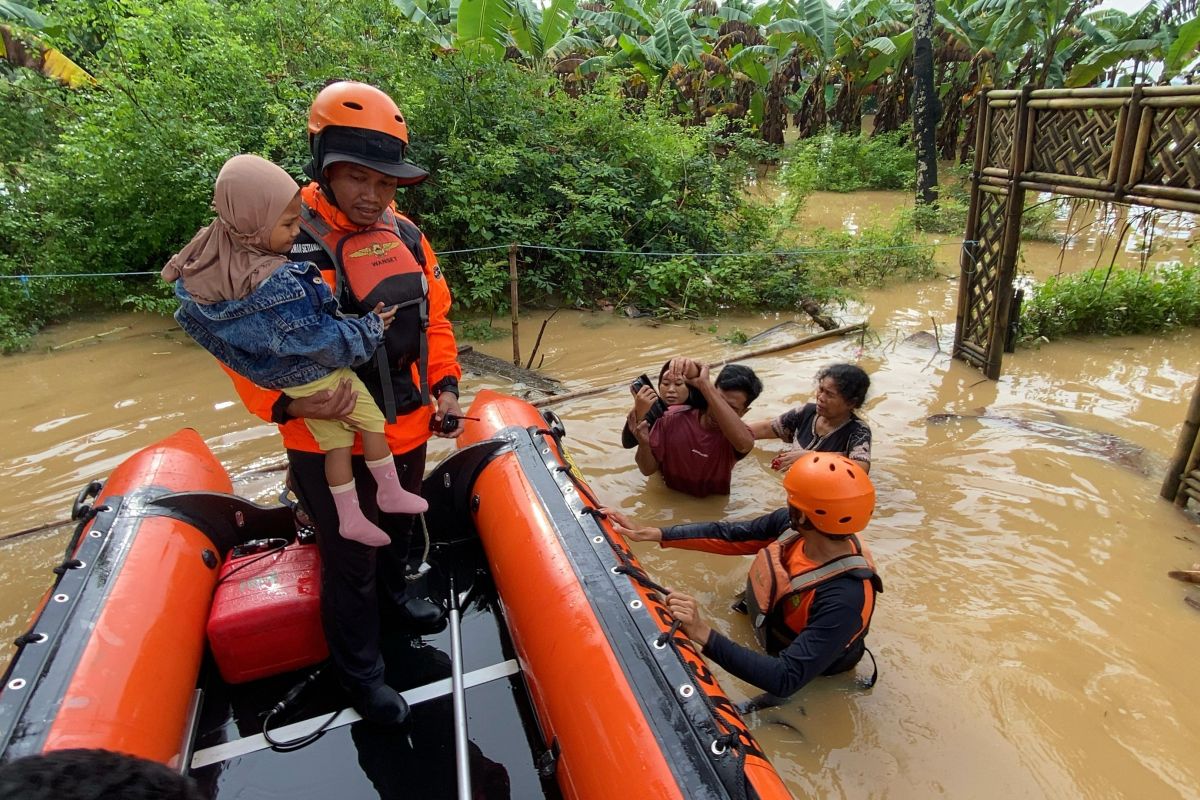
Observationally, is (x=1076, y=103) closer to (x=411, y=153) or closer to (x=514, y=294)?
(x=514, y=294)

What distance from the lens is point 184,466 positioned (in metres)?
2.98

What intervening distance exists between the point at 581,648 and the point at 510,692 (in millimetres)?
631

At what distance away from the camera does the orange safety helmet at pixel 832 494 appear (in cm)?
223

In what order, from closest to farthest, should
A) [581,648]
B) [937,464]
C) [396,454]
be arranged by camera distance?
[581,648] → [396,454] → [937,464]

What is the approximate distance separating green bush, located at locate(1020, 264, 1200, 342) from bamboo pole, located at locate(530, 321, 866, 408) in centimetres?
180

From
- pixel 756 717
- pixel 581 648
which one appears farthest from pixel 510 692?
pixel 756 717

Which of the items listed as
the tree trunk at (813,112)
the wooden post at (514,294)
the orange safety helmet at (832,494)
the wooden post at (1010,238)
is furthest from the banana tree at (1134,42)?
the orange safety helmet at (832,494)

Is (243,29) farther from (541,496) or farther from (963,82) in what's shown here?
(963,82)

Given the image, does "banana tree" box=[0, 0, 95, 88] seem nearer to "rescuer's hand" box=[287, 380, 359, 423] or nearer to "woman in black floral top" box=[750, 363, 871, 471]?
"rescuer's hand" box=[287, 380, 359, 423]

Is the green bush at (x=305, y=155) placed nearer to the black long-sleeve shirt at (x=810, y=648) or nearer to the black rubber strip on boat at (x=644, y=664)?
the black rubber strip on boat at (x=644, y=664)

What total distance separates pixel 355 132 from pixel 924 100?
12806 mm

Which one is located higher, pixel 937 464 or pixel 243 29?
pixel 243 29

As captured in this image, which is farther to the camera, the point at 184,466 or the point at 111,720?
the point at 184,466

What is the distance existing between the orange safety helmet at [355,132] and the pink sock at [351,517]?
2.90 feet
